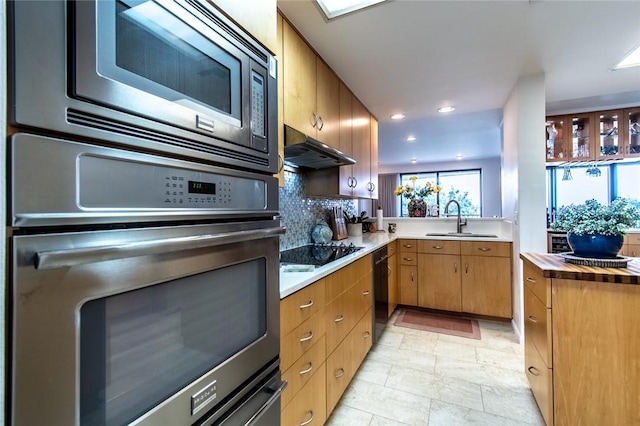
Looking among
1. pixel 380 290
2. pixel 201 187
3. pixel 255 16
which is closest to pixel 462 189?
pixel 380 290

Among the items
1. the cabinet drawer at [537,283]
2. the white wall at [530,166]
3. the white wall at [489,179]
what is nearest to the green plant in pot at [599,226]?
the cabinet drawer at [537,283]

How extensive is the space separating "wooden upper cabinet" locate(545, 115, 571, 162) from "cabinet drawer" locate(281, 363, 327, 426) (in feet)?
11.5

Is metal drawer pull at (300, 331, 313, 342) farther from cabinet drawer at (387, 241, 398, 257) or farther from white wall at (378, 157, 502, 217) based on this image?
white wall at (378, 157, 502, 217)

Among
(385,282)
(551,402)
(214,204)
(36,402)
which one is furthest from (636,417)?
(36,402)

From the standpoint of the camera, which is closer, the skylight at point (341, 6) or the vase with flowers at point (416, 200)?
the skylight at point (341, 6)

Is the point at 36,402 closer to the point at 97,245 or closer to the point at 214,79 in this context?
the point at 97,245

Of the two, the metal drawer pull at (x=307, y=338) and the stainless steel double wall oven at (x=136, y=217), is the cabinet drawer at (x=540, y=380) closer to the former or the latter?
the metal drawer pull at (x=307, y=338)

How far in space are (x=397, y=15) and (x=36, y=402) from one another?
2.09 meters

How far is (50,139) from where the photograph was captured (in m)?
0.41

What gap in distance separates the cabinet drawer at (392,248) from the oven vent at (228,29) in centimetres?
243

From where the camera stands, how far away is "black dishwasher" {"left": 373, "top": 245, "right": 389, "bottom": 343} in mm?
2424

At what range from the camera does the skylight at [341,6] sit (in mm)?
1601

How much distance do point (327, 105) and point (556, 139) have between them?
9.50 feet

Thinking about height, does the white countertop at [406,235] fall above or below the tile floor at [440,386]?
above
